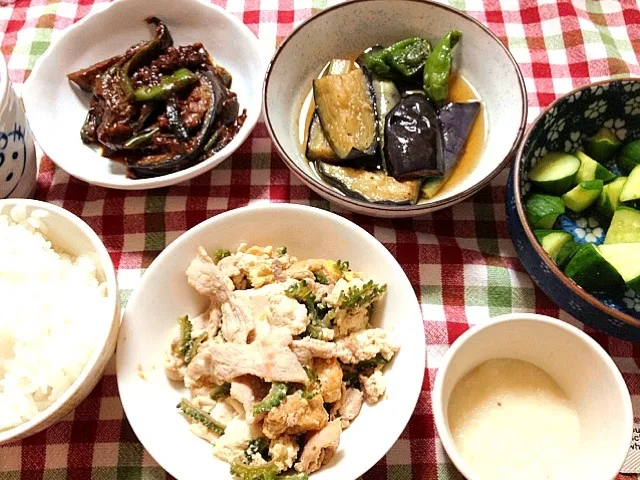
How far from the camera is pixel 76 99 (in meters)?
1.95

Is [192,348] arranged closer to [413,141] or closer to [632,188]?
[413,141]

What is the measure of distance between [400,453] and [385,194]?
691 millimetres

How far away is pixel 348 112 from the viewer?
184cm

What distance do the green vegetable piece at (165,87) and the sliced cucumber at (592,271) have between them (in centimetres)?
120

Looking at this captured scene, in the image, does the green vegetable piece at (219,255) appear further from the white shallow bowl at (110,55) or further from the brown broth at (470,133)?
the brown broth at (470,133)

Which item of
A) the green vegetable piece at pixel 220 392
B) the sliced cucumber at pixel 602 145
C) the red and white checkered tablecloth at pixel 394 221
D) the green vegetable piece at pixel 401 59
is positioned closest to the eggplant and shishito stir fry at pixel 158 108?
the red and white checkered tablecloth at pixel 394 221

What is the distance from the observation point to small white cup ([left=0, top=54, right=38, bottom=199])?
151 centimetres

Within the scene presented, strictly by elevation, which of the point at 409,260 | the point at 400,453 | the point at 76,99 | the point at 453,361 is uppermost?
the point at 76,99

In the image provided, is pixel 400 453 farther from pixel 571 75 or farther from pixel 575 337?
pixel 571 75

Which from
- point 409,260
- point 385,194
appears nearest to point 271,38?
point 385,194

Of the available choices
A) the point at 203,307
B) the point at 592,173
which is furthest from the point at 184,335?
the point at 592,173

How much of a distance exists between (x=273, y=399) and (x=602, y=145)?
1231 mm

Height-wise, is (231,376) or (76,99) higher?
(76,99)

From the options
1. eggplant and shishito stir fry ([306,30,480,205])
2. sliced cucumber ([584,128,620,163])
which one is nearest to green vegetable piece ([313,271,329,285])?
eggplant and shishito stir fry ([306,30,480,205])
